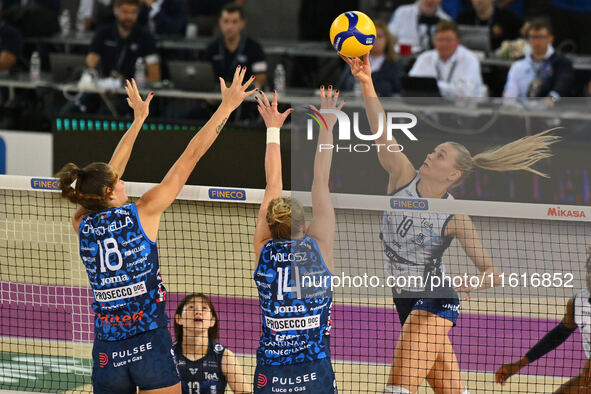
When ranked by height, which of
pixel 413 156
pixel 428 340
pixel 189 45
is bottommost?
pixel 428 340

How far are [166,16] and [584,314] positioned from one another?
11.5 metres

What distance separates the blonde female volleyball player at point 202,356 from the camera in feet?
21.4

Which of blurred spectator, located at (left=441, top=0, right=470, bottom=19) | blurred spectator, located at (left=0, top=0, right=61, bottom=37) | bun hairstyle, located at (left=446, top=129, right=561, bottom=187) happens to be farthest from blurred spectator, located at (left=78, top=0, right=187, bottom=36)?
bun hairstyle, located at (left=446, top=129, right=561, bottom=187)

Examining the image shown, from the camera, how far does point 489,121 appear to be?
999 centimetres

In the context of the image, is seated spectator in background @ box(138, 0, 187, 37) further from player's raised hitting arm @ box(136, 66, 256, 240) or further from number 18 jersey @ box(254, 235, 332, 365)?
number 18 jersey @ box(254, 235, 332, 365)

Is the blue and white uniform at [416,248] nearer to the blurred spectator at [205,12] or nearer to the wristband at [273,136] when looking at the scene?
the wristband at [273,136]

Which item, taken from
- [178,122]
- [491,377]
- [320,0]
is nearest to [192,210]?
[178,122]

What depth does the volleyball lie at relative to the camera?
6.84 meters

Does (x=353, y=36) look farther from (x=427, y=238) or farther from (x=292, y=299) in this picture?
(x=292, y=299)

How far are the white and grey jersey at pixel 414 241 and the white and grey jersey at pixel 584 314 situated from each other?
1.01 m

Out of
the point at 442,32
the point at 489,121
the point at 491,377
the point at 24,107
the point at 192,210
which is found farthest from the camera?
the point at 24,107

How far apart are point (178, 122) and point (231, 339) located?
170 inches

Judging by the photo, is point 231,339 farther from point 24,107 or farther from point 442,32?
point 24,107

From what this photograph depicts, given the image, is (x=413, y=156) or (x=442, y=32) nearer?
(x=413, y=156)
